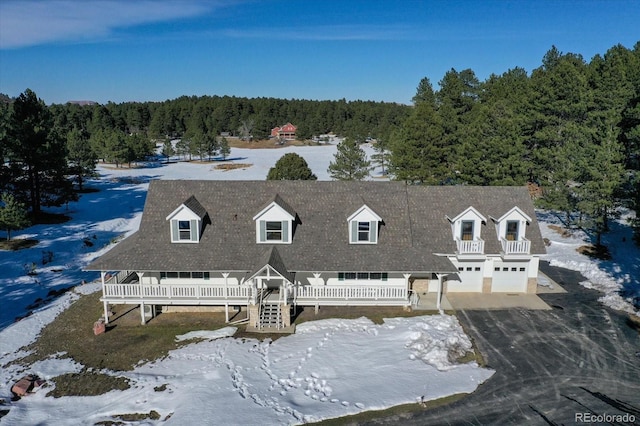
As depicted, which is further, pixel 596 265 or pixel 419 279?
pixel 596 265

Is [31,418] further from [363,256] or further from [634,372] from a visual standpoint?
[634,372]

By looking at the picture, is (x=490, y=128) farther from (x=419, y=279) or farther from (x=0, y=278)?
(x=0, y=278)

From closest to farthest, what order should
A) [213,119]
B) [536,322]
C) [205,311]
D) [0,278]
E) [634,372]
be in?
[634,372]
[536,322]
[205,311]
[0,278]
[213,119]

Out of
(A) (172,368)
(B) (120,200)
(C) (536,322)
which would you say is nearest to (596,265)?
(C) (536,322)

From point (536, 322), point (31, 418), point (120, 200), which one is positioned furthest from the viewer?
point (120, 200)

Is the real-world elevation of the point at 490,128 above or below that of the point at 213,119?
below

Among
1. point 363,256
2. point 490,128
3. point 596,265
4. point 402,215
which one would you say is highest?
point 490,128

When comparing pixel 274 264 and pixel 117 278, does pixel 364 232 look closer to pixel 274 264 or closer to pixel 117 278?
pixel 274 264

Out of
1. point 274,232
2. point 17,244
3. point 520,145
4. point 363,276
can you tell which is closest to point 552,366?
point 363,276
